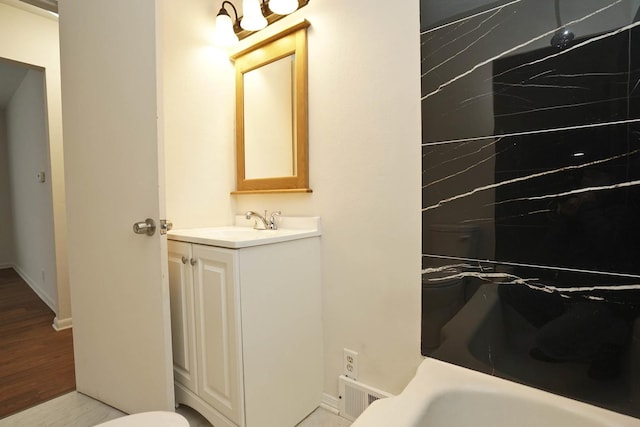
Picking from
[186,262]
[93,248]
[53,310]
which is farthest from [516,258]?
[53,310]

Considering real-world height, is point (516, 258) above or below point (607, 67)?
below

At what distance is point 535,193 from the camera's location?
37.9 inches

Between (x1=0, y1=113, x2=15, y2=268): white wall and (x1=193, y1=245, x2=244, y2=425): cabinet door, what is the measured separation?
507 cm

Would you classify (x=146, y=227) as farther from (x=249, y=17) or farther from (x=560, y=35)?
(x=560, y=35)

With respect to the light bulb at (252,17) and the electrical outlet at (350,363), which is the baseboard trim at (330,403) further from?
the light bulb at (252,17)

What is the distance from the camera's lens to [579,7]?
0.87m

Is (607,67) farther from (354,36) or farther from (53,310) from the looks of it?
(53,310)

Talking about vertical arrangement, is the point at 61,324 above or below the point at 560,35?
below

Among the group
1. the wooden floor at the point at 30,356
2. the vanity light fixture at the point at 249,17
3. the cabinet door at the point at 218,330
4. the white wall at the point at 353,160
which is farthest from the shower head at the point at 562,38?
the wooden floor at the point at 30,356

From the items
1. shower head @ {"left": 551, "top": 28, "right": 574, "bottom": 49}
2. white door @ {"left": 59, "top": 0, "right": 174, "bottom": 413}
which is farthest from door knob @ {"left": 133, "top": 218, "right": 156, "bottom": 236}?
shower head @ {"left": 551, "top": 28, "right": 574, "bottom": 49}

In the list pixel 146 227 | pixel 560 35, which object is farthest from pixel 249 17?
pixel 560 35

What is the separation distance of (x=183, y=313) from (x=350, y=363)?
823mm

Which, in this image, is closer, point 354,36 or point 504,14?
point 504,14

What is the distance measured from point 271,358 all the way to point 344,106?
46.3 inches
